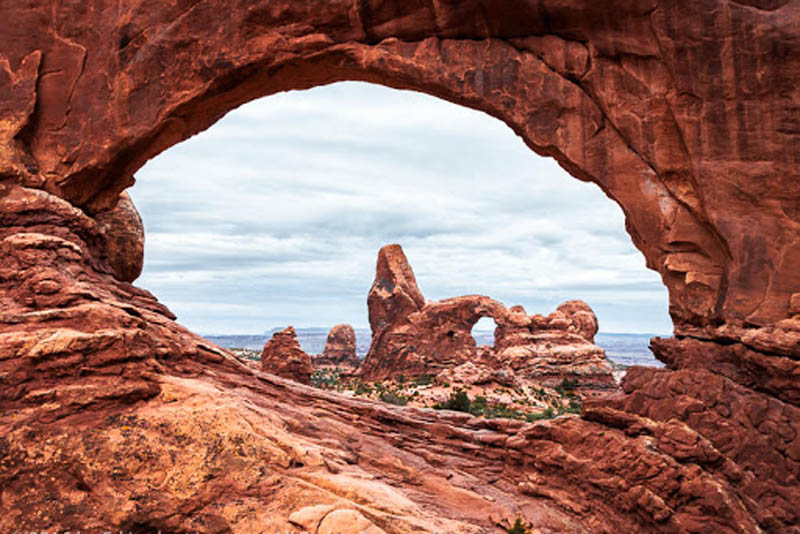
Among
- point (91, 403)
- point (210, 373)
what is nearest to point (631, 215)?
point (210, 373)

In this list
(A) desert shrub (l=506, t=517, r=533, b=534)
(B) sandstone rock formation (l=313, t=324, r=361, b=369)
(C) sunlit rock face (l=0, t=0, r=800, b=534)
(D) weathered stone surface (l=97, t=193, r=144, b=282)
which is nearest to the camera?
(C) sunlit rock face (l=0, t=0, r=800, b=534)

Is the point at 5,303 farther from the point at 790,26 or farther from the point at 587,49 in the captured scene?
the point at 790,26

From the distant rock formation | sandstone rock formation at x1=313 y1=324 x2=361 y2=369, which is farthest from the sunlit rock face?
sandstone rock formation at x1=313 y1=324 x2=361 y2=369

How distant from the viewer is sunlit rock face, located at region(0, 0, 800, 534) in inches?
325

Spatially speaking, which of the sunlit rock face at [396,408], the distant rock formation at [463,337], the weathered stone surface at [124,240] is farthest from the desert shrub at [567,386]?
the weathered stone surface at [124,240]

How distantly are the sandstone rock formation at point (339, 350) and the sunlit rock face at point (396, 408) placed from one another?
72.2m

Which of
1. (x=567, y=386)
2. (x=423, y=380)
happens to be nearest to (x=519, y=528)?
(x=567, y=386)

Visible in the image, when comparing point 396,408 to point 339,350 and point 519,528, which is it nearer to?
point 519,528

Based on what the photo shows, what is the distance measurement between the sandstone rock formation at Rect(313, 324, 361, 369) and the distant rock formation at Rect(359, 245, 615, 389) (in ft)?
78.2

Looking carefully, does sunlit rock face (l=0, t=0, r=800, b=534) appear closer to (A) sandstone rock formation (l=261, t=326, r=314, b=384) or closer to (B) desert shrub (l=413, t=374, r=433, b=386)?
(A) sandstone rock formation (l=261, t=326, r=314, b=384)

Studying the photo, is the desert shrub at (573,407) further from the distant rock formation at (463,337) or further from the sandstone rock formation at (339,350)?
the sandstone rock formation at (339,350)

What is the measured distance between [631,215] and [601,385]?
42.2 meters

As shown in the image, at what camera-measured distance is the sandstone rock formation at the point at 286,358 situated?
121 feet

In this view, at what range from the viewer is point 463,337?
190 feet
